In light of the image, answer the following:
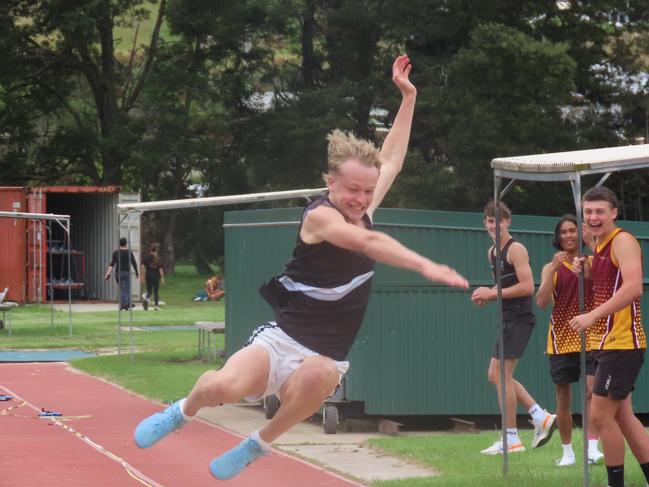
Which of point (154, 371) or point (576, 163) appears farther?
point (154, 371)

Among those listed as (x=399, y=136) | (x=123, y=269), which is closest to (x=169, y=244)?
(x=123, y=269)

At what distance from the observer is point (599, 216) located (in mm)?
7961

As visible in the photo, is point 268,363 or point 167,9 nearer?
point 268,363

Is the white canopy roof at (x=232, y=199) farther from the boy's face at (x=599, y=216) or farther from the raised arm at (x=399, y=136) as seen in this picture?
the raised arm at (x=399, y=136)

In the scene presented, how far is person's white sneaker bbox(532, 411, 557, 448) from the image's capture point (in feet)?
35.1

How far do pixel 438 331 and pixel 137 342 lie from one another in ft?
39.5

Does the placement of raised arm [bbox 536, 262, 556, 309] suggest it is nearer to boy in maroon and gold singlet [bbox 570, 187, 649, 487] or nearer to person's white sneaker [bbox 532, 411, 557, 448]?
person's white sneaker [bbox 532, 411, 557, 448]

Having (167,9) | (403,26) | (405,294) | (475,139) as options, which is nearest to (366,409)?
(405,294)

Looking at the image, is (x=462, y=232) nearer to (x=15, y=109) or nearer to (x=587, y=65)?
(x=587, y=65)

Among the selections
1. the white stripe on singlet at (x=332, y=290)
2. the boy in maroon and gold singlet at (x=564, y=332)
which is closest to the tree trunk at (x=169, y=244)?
the boy in maroon and gold singlet at (x=564, y=332)

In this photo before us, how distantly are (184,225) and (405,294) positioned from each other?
4078cm

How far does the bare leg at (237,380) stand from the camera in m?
6.50

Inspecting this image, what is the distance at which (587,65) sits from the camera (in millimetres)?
45656

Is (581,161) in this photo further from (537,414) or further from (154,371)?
(154,371)
